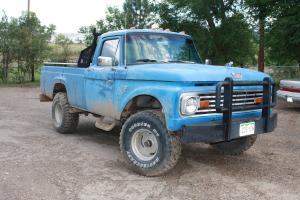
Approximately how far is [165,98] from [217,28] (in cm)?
1374

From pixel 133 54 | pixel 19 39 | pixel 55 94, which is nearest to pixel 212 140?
pixel 133 54

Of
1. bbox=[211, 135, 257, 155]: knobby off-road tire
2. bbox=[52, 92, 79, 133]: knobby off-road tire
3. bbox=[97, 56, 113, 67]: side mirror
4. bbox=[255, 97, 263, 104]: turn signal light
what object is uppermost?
bbox=[97, 56, 113, 67]: side mirror

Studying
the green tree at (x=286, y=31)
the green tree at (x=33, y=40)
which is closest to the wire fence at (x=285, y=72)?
the green tree at (x=286, y=31)

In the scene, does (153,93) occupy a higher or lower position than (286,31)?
lower

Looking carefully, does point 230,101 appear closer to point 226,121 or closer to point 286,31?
point 226,121

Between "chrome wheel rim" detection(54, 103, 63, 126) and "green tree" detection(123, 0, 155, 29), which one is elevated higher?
"green tree" detection(123, 0, 155, 29)

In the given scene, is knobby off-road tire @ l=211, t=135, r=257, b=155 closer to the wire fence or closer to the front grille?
the front grille

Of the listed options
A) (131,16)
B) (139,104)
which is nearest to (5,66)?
(131,16)

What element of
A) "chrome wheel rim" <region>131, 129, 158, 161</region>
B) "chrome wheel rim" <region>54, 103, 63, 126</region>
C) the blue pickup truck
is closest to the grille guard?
the blue pickup truck

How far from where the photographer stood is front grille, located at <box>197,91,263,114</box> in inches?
219

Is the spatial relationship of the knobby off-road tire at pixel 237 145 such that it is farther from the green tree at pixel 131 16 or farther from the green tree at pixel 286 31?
the green tree at pixel 131 16

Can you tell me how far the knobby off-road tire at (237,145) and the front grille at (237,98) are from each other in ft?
3.14

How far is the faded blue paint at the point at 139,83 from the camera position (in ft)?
Result: 17.7

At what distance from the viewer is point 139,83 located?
606cm
